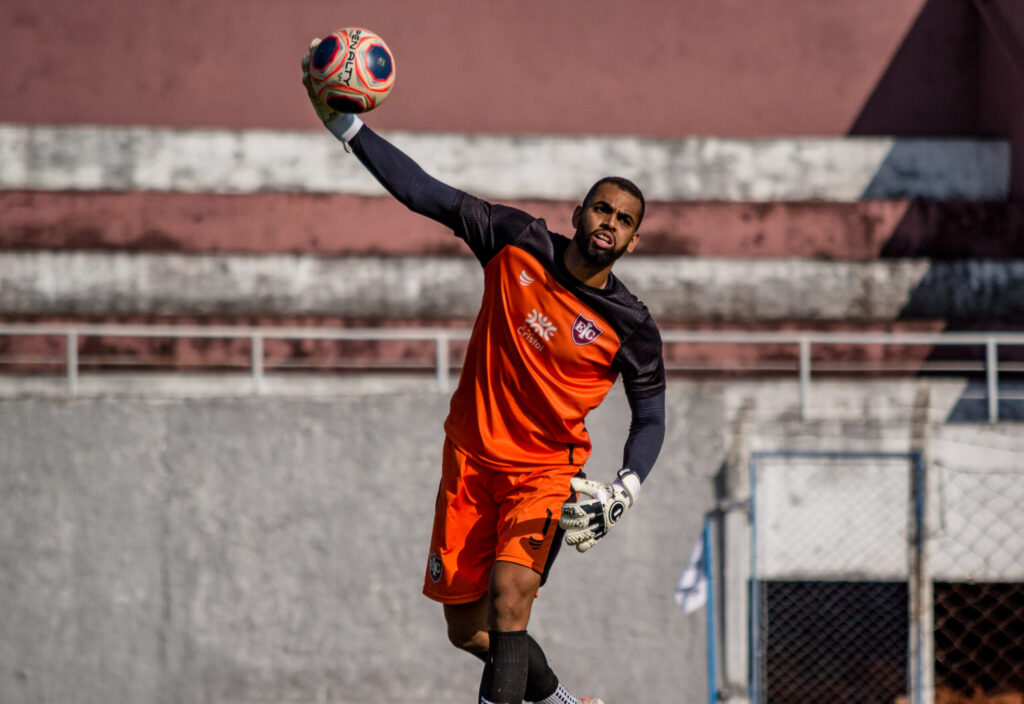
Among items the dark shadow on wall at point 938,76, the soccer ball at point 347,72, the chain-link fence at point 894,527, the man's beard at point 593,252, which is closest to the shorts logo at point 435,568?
the man's beard at point 593,252

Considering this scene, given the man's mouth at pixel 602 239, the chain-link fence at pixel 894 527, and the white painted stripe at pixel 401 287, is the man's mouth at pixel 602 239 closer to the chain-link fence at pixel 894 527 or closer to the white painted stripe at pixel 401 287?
the chain-link fence at pixel 894 527

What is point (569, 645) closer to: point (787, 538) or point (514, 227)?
point (787, 538)

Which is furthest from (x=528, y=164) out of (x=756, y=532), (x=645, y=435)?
(x=645, y=435)

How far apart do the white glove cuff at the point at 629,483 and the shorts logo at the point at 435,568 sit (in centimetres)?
84

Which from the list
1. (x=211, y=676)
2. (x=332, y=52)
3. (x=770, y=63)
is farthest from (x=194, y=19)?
(x=332, y=52)

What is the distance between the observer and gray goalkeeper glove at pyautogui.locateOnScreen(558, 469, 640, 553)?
4559mm

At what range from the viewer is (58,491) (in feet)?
28.7

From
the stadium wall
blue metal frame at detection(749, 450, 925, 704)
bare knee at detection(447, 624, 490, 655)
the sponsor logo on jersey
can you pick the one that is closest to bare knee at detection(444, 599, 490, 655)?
bare knee at detection(447, 624, 490, 655)

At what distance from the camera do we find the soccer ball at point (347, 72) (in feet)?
15.2

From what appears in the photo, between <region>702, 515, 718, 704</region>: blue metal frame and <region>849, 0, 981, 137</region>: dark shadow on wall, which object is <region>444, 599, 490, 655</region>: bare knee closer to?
<region>702, 515, 718, 704</region>: blue metal frame

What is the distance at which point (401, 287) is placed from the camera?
42.8ft

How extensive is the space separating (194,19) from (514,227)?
1136cm

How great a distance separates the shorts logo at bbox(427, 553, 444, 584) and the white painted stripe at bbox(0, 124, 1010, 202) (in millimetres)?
9200

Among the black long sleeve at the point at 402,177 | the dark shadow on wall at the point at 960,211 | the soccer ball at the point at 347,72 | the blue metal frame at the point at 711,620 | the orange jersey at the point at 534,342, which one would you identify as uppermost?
the dark shadow on wall at the point at 960,211
